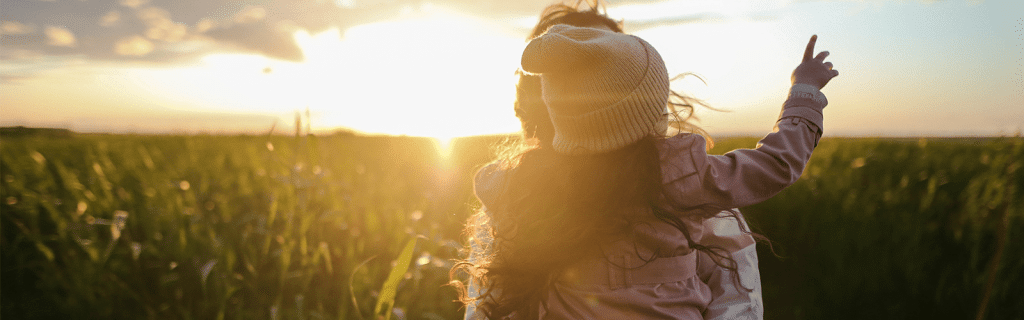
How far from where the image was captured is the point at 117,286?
8.38 feet

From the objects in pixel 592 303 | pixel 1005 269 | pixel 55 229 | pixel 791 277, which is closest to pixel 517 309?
pixel 592 303

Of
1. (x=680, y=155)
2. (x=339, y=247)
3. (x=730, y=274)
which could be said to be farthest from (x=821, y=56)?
(x=339, y=247)

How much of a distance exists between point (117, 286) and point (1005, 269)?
518 cm

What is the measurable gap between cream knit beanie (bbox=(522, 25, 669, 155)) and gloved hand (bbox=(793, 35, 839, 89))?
1.53 feet

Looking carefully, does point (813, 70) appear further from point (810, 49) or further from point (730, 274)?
point (730, 274)

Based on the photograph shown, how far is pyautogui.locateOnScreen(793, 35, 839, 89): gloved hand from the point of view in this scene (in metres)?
1.33

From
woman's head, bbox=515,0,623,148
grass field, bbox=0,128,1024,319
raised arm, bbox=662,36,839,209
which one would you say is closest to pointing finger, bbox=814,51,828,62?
raised arm, bbox=662,36,839,209

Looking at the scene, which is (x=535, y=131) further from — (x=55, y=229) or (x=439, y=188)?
(x=55, y=229)

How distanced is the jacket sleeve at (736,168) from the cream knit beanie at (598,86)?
0.12m

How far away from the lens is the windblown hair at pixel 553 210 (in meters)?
1.22

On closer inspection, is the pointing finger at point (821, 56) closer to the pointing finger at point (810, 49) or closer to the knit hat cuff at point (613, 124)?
the pointing finger at point (810, 49)

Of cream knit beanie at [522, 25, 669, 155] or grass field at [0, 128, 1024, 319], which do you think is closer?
cream knit beanie at [522, 25, 669, 155]

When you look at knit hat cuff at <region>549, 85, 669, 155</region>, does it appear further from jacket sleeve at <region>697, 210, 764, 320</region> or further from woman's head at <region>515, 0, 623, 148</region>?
jacket sleeve at <region>697, 210, 764, 320</region>

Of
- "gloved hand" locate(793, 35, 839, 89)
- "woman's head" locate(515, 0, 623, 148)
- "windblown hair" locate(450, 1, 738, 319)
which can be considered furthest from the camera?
"woman's head" locate(515, 0, 623, 148)
